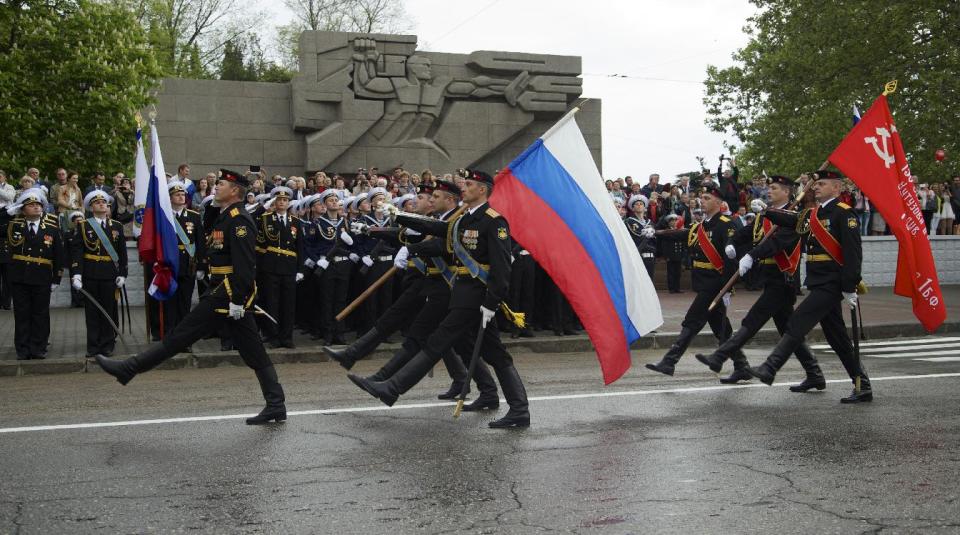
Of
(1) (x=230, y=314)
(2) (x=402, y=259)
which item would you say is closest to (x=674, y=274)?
(2) (x=402, y=259)

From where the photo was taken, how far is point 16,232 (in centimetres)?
1375

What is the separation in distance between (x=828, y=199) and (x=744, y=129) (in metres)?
33.4

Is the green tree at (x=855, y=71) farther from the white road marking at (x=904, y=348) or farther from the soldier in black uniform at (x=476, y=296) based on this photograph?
the soldier in black uniform at (x=476, y=296)

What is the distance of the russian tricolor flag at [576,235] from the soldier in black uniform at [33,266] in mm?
6992

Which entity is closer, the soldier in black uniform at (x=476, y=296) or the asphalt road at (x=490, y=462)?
the asphalt road at (x=490, y=462)

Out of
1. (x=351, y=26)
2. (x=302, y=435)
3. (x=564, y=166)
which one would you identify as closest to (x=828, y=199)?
(x=564, y=166)

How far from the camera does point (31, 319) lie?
44.7 ft

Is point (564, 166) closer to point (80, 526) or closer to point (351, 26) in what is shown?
point (80, 526)

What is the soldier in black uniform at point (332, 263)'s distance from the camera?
15.1 m

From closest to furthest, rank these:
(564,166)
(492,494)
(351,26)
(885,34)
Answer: (492,494)
(564,166)
(885,34)
(351,26)

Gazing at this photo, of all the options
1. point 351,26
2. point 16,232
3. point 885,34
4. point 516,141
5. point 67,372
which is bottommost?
point 67,372

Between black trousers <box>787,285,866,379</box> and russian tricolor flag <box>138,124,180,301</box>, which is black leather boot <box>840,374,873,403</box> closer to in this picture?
black trousers <box>787,285,866,379</box>

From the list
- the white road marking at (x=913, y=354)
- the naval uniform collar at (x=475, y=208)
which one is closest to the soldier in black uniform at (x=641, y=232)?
the white road marking at (x=913, y=354)

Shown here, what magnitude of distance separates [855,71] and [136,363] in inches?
995
